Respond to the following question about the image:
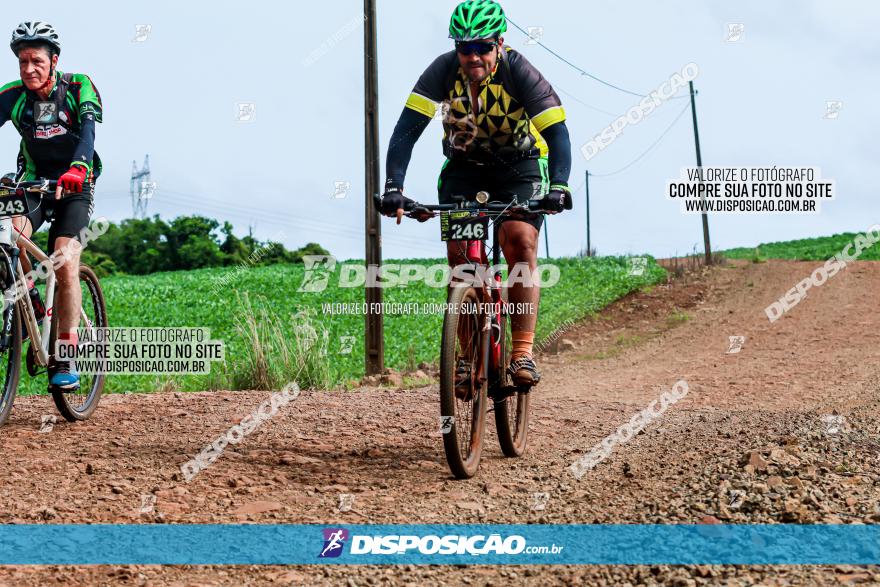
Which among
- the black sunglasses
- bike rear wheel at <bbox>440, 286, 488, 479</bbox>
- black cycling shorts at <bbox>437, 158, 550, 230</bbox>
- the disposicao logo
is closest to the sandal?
bike rear wheel at <bbox>440, 286, 488, 479</bbox>

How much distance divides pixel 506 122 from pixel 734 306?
17268mm

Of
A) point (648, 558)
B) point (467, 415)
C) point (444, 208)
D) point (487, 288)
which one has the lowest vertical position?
point (648, 558)

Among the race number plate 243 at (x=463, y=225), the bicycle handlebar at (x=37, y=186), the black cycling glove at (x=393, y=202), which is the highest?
the bicycle handlebar at (x=37, y=186)

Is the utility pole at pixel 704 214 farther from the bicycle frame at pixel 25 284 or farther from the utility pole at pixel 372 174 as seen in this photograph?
the bicycle frame at pixel 25 284

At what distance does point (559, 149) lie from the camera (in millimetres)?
5770

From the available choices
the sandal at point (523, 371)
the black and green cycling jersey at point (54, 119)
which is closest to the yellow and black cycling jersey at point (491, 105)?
the sandal at point (523, 371)

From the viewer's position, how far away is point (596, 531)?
4.50m

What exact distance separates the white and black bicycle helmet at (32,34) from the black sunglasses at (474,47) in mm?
3196

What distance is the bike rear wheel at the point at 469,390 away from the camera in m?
5.05

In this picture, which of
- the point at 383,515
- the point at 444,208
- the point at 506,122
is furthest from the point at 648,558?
the point at 506,122

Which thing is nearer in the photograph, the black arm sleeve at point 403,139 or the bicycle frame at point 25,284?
the black arm sleeve at point 403,139

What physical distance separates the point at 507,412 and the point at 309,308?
1857 cm

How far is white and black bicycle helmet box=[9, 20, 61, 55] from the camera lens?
6.47 metres

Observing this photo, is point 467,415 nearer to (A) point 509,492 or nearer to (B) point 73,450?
(A) point 509,492
